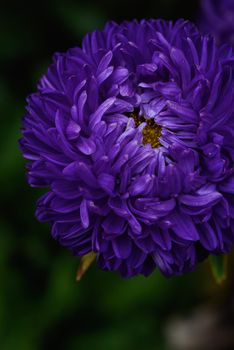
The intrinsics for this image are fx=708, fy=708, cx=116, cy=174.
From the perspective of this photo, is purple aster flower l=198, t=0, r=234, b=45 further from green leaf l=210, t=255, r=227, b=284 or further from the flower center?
green leaf l=210, t=255, r=227, b=284

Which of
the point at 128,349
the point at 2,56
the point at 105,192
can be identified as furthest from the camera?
the point at 2,56

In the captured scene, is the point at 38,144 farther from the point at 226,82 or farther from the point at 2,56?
the point at 2,56

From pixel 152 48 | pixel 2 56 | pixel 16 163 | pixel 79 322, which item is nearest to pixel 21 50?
pixel 2 56

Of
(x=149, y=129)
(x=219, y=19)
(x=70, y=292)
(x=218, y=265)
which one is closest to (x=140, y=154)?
(x=149, y=129)

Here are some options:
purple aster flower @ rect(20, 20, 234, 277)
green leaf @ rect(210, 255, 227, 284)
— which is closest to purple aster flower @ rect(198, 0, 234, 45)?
purple aster flower @ rect(20, 20, 234, 277)

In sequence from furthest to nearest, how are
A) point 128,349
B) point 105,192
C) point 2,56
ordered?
point 2,56 < point 128,349 < point 105,192

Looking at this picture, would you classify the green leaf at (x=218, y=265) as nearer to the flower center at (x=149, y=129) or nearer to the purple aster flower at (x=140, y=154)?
the purple aster flower at (x=140, y=154)

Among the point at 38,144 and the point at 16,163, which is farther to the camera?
the point at 16,163
